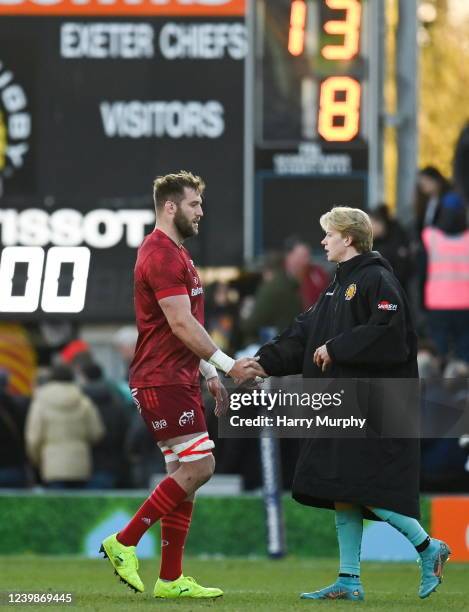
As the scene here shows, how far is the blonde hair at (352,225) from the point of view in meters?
9.33

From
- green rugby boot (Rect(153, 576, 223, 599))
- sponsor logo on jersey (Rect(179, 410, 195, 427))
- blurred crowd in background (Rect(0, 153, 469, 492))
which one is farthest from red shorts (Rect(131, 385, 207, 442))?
blurred crowd in background (Rect(0, 153, 469, 492))

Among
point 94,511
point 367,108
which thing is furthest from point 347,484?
point 367,108

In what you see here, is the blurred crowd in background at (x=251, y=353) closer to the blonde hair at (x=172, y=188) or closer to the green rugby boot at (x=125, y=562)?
the blonde hair at (x=172, y=188)

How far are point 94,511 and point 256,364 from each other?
5.26m

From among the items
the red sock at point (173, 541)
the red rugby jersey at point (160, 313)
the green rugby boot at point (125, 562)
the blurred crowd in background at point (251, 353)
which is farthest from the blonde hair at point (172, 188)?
the blurred crowd in background at point (251, 353)

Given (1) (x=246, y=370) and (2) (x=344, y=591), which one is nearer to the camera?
(2) (x=344, y=591)

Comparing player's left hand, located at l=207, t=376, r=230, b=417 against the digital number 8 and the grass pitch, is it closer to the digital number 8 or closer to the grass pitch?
the grass pitch

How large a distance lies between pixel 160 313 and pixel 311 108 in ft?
28.3

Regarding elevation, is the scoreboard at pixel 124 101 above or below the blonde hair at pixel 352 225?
above

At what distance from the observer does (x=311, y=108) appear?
17.6m

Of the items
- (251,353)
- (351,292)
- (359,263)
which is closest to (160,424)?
(351,292)

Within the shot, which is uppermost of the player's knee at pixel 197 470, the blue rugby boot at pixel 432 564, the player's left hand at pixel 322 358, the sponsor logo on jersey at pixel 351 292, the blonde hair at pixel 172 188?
the blonde hair at pixel 172 188

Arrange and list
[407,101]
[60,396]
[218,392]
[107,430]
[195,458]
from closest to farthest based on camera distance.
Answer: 1. [195,458]
2. [218,392]
3. [60,396]
4. [107,430]
5. [407,101]

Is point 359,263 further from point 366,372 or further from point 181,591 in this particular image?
point 181,591
